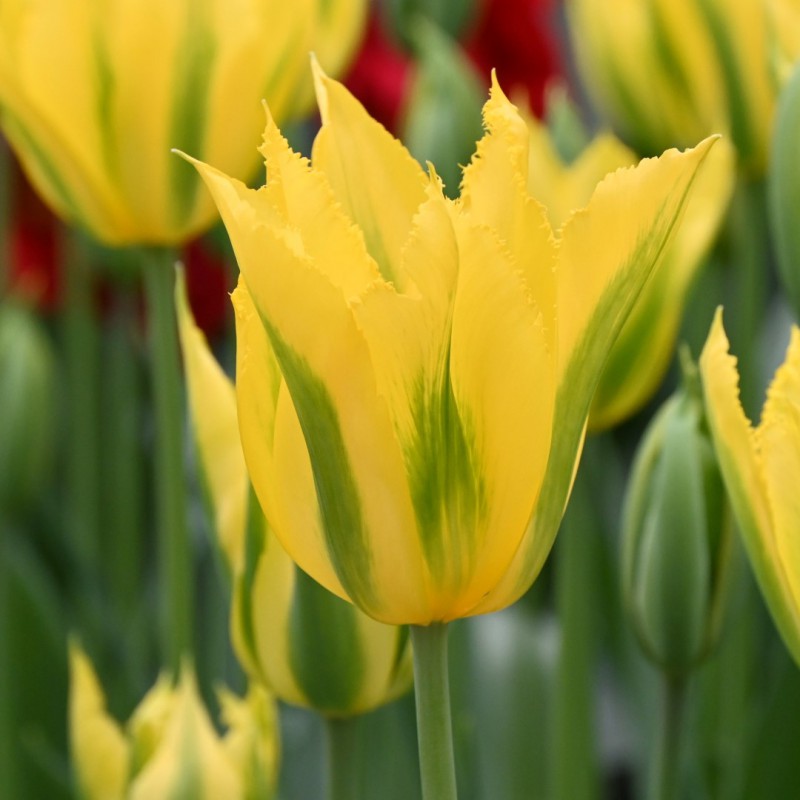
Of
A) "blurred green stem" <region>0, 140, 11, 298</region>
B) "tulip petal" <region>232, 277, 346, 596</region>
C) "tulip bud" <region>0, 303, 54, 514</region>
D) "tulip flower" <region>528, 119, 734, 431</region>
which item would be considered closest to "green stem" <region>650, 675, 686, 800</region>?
"tulip flower" <region>528, 119, 734, 431</region>

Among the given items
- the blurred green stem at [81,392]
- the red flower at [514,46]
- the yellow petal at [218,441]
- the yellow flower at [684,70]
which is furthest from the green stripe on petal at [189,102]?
the red flower at [514,46]

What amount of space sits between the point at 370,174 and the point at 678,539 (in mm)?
183

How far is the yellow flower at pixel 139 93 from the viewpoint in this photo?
58cm

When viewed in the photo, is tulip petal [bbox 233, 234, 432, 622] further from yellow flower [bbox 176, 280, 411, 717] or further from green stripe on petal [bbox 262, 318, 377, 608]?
yellow flower [bbox 176, 280, 411, 717]

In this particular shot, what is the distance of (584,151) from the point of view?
738 millimetres

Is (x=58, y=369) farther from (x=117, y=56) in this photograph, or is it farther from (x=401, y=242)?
(x=401, y=242)

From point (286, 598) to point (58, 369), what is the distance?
0.85 m

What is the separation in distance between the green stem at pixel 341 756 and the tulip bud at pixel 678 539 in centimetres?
10

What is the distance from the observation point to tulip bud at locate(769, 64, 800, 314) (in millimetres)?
490

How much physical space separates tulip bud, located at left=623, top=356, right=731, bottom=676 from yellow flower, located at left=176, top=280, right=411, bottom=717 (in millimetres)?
91

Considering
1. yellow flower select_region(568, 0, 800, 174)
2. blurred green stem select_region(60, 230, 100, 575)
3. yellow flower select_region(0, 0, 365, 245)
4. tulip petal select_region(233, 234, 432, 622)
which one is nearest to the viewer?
tulip petal select_region(233, 234, 432, 622)

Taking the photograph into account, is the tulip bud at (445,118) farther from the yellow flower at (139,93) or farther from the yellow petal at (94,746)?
the yellow petal at (94,746)

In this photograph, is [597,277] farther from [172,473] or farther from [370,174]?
[172,473]

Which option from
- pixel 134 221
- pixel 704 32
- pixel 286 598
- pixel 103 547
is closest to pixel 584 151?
pixel 704 32
